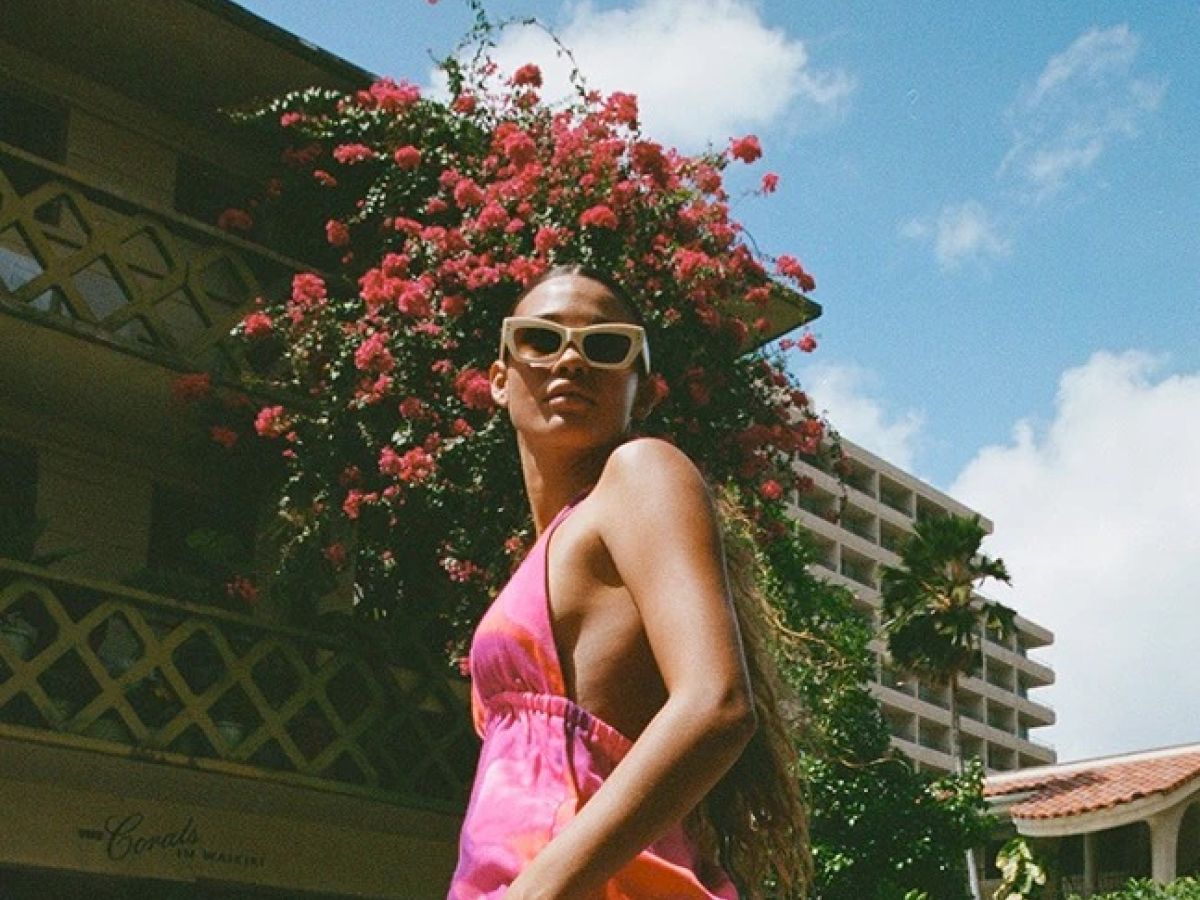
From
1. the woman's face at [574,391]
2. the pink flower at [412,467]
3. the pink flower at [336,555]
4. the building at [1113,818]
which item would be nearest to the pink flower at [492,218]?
the pink flower at [412,467]

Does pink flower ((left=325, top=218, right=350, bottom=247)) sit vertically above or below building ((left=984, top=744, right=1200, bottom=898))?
below

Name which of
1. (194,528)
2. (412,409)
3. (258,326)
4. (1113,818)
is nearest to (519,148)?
(412,409)

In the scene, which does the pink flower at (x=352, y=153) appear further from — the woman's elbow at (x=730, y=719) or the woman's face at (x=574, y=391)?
the woman's elbow at (x=730, y=719)

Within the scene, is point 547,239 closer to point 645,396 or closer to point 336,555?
point 336,555

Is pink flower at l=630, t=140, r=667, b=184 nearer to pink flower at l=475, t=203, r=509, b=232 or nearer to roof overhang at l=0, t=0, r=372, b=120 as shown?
pink flower at l=475, t=203, r=509, b=232

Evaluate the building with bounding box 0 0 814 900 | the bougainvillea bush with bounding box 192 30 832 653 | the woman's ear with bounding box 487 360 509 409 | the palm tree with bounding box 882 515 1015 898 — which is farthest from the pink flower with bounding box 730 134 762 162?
the palm tree with bounding box 882 515 1015 898

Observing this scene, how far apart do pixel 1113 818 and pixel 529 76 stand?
78.7 feet

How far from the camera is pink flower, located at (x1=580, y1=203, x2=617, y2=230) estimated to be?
40.2ft

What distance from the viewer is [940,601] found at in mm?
40750

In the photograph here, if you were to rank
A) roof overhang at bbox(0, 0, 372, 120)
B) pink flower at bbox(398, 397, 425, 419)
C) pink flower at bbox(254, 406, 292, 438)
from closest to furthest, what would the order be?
pink flower at bbox(398, 397, 425, 419), pink flower at bbox(254, 406, 292, 438), roof overhang at bbox(0, 0, 372, 120)

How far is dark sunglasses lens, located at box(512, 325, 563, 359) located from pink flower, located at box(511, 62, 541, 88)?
39.2 feet

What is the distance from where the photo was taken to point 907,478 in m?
95.8

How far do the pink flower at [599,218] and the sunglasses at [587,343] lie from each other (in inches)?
406

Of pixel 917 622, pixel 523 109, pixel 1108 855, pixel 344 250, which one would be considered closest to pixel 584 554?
pixel 523 109
